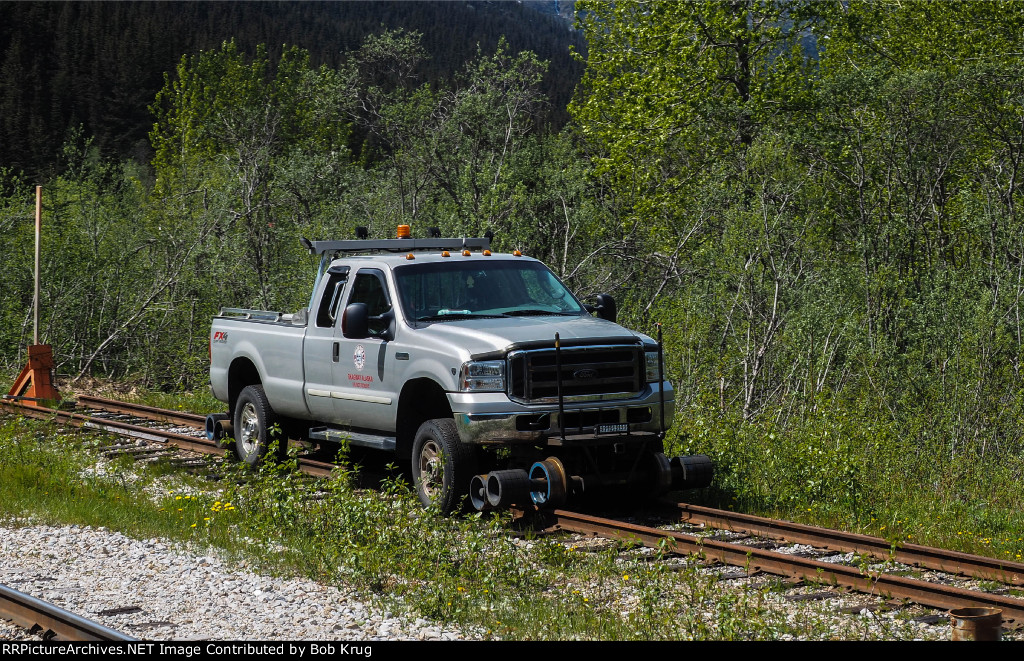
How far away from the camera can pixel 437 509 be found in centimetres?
822

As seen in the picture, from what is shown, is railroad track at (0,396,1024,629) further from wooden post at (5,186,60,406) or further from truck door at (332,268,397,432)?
wooden post at (5,186,60,406)

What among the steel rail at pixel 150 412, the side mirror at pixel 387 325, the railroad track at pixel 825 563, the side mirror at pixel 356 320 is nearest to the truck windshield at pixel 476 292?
the side mirror at pixel 387 325

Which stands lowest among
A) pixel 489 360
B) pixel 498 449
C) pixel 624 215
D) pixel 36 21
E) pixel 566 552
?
pixel 566 552

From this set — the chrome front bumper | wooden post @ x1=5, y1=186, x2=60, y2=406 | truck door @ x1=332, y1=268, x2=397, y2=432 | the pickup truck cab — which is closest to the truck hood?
the pickup truck cab

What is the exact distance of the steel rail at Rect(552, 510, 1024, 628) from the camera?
6477mm

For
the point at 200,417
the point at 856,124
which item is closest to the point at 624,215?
the point at 856,124

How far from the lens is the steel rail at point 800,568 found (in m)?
6.48

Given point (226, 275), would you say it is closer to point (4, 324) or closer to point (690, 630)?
point (4, 324)

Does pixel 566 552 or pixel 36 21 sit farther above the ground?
pixel 36 21

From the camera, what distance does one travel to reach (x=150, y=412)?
15.6 m

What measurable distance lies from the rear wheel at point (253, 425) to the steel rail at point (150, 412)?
2877 mm

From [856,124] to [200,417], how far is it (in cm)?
1024

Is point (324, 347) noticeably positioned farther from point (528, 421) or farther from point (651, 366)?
point (651, 366)

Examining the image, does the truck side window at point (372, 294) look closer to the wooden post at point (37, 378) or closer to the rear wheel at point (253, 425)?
the rear wheel at point (253, 425)
